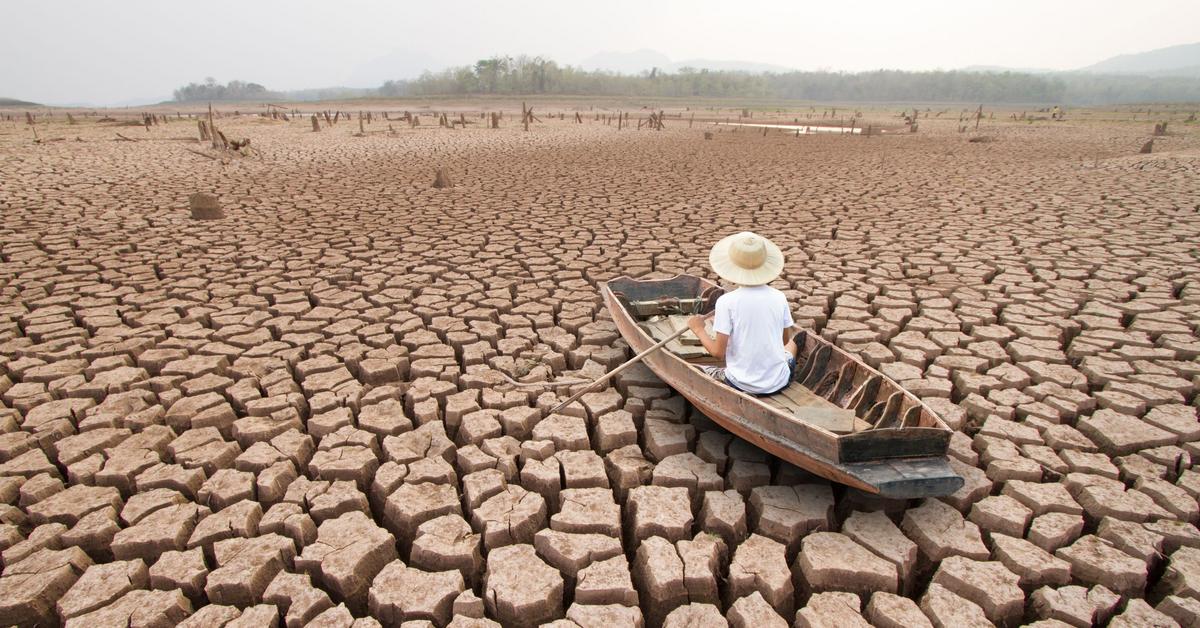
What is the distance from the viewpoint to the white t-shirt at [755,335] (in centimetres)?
292

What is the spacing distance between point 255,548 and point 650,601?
157 centimetres

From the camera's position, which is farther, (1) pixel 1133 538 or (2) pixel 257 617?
(1) pixel 1133 538

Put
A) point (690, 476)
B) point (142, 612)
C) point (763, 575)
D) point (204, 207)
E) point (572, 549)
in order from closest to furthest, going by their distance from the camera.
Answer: point (142, 612), point (763, 575), point (572, 549), point (690, 476), point (204, 207)

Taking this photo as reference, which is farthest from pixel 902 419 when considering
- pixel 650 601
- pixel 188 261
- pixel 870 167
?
pixel 870 167

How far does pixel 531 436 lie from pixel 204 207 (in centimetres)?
633

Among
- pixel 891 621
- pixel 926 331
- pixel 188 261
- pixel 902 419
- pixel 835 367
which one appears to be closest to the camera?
pixel 891 621

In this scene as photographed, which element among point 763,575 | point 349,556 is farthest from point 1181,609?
point 349,556

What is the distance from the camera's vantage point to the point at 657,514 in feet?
8.31

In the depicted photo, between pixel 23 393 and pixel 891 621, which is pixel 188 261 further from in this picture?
pixel 891 621

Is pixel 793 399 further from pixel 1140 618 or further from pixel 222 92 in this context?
pixel 222 92

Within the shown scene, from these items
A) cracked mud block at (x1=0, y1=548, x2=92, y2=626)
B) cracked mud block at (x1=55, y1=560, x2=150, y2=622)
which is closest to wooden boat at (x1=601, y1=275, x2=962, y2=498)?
cracked mud block at (x1=55, y1=560, x2=150, y2=622)

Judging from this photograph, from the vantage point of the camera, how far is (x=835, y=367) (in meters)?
3.22

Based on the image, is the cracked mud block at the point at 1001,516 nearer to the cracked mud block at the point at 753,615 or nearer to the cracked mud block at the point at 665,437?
the cracked mud block at the point at 753,615

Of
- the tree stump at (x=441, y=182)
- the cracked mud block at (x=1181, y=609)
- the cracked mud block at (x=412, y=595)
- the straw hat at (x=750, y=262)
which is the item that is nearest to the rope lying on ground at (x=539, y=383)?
the straw hat at (x=750, y=262)
